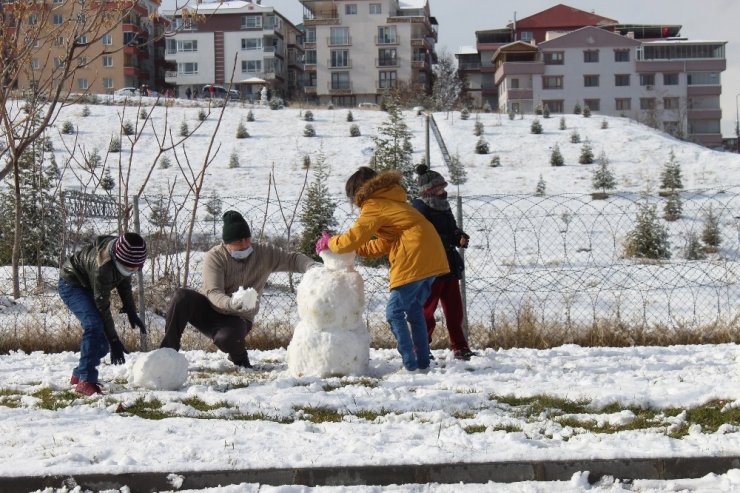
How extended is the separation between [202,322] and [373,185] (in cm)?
190

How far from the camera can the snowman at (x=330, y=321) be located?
6871mm

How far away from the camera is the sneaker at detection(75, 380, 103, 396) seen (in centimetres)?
634

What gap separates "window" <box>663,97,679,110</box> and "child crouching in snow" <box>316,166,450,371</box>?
62.7 meters

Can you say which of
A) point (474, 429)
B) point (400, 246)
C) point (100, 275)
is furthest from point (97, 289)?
point (474, 429)

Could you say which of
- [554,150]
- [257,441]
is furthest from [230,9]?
[257,441]

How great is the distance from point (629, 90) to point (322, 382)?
64.3m

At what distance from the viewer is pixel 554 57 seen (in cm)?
6662

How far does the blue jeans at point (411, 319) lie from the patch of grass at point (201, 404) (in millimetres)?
1719

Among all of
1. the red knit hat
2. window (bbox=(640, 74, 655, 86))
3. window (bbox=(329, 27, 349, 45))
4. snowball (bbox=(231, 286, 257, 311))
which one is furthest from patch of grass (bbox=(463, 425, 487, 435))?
window (bbox=(329, 27, 349, 45))

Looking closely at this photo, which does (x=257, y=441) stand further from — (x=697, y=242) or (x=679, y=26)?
(x=679, y=26)

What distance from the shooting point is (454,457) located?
14.8 ft

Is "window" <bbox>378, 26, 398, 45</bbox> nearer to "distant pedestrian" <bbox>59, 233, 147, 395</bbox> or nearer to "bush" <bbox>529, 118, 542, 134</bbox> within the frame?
"bush" <bbox>529, 118, 542, 134</bbox>

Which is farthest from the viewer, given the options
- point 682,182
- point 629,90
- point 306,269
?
point 629,90

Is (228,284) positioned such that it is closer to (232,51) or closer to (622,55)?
(622,55)
